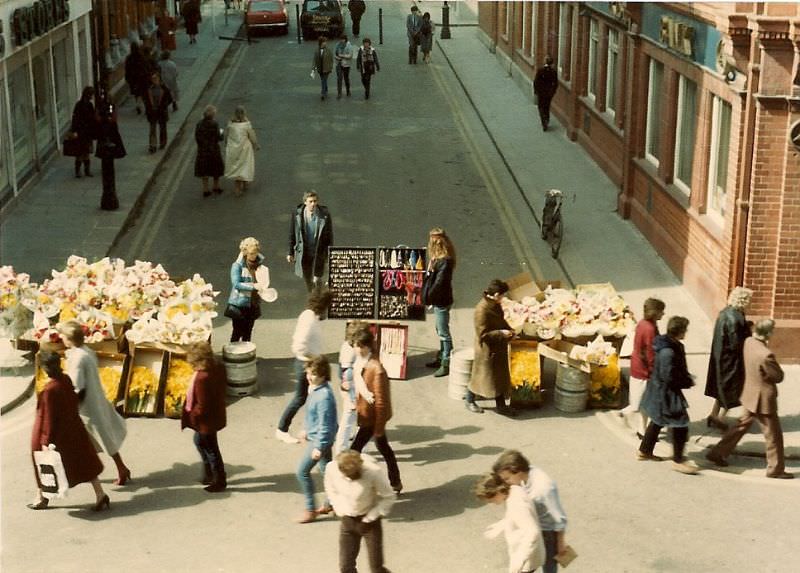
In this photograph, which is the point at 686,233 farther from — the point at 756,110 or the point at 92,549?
the point at 92,549

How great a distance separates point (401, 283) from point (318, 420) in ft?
15.9

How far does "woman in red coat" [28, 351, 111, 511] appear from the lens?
12.2 meters

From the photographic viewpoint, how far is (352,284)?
1688 centimetres

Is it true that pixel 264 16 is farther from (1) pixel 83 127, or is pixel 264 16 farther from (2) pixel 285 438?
(2) pixel 285 438

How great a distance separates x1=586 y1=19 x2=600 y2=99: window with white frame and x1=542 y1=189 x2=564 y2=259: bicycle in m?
7.97

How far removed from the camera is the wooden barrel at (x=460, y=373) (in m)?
15.6

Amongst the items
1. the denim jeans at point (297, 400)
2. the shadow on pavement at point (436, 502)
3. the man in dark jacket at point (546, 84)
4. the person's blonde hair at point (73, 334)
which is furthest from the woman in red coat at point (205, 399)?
the man in dark jacket at point (546, 84)

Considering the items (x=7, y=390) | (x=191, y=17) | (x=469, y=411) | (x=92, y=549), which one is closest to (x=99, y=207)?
(x=7, y=390)

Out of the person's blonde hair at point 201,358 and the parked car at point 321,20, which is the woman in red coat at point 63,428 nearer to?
the person's blonde hair at point 201,358

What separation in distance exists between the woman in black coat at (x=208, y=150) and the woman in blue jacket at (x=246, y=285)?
8667mm

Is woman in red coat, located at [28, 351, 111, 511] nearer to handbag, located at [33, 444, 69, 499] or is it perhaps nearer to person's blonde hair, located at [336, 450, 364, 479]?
handbag, located at [33, 444, 69, 499]

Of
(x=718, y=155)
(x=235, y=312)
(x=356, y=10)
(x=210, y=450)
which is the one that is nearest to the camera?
(x=210, y=450)

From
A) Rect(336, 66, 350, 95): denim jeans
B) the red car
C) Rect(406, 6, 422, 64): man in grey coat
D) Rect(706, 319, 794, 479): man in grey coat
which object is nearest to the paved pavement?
Rect(706, 319, 794, 479): man in grey coat

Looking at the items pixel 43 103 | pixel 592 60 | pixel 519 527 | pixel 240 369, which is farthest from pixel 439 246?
pixel 592 60
